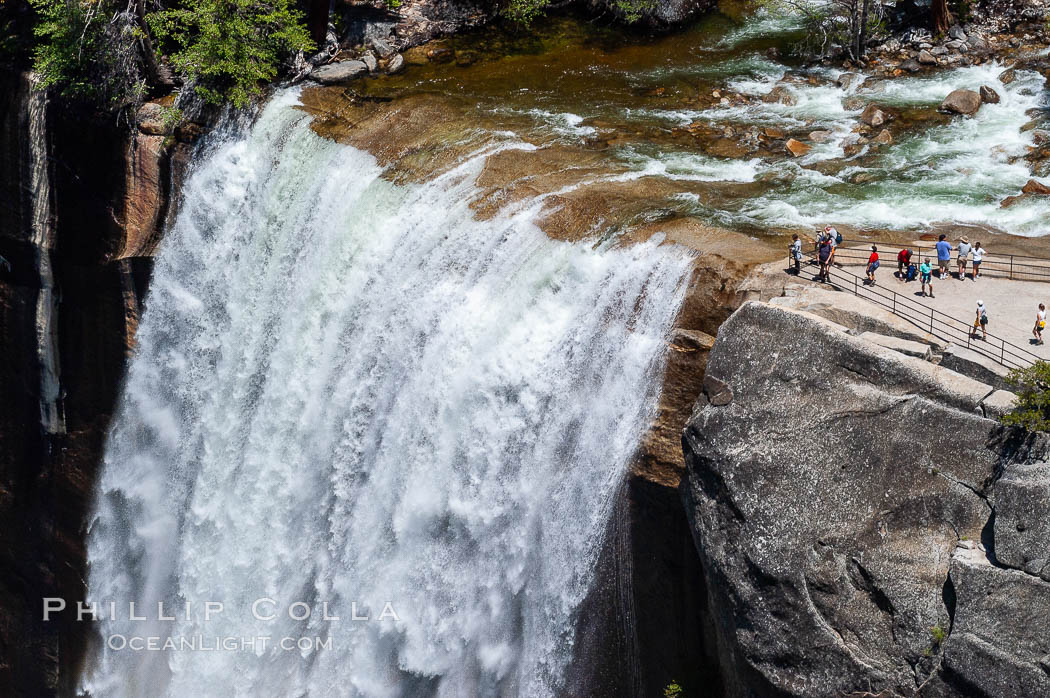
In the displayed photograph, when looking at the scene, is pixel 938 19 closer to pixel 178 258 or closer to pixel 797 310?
pixel 797 310

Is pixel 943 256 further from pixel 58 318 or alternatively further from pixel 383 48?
pixel 58 318

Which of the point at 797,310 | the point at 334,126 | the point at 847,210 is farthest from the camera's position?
the point at 334,126

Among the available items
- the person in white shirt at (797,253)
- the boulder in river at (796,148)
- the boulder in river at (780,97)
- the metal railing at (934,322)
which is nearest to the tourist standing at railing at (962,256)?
the metal railing at (934,322)

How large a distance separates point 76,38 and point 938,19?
→ 25.7 metres

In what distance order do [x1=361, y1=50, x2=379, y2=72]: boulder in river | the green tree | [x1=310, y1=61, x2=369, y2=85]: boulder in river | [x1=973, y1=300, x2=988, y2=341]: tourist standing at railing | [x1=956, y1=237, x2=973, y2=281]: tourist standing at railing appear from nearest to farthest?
[x1=973, y1=300, x2=988, y2=341]: tourist standing at railing → [x1=956, y1=237, x2=973, y2=281]: tourist standing at railing → [x1=310, y1=61, x2=369, y2=85]: boulder in river → the green tree → [x1=361, y1=50, x2=379, y2=72]: boulder in river

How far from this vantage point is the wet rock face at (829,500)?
15680 millimetres

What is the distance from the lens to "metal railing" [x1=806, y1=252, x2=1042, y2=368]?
55.1 feet

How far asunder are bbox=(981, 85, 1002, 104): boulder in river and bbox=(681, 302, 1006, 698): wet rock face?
15.1 metres

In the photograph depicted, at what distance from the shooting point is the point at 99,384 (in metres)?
31.3

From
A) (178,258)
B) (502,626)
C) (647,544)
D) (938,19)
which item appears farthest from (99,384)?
(938,19)

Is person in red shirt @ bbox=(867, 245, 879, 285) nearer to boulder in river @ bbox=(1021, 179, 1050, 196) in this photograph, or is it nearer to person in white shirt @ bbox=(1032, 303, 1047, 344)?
person in white shirt @ bbox=(1032, 303, 1047, 344)

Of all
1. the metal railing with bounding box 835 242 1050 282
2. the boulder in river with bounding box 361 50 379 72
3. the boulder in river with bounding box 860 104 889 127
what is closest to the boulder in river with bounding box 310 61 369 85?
the boulder in river with bounding box 361 50 379 72

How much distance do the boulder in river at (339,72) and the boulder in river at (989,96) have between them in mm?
17883
